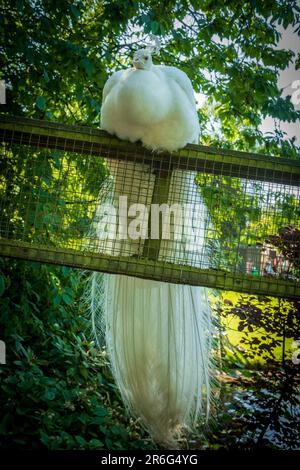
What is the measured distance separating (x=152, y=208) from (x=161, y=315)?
1.50 feet

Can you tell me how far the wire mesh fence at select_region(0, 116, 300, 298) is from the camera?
1.56m

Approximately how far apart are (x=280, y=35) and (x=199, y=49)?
56 cm

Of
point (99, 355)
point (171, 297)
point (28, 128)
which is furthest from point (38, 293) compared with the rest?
point (28, 128)

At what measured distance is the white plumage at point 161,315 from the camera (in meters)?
1.72

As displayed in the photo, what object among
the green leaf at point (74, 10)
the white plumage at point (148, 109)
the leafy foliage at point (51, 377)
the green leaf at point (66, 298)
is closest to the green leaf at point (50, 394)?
the leafy foliage at point (51, 377)

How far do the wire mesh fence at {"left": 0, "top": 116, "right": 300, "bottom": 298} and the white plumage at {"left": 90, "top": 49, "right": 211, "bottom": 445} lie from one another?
0.04 feet

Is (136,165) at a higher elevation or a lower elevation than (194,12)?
lower

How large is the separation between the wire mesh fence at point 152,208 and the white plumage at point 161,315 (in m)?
0.01

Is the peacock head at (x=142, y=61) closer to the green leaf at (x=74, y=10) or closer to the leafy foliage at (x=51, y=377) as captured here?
the green leaf at (x=74, y=10)

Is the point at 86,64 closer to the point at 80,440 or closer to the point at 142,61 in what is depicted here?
the point at 142,61

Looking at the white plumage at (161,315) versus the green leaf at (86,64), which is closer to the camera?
the white plumage at (161,315)

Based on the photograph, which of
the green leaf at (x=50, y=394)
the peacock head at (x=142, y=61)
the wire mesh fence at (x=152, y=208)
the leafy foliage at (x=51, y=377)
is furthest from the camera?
the green leaf at (x=50, y=394)

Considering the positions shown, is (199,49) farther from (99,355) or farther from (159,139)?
(99,355)

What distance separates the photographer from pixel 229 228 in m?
1.88
